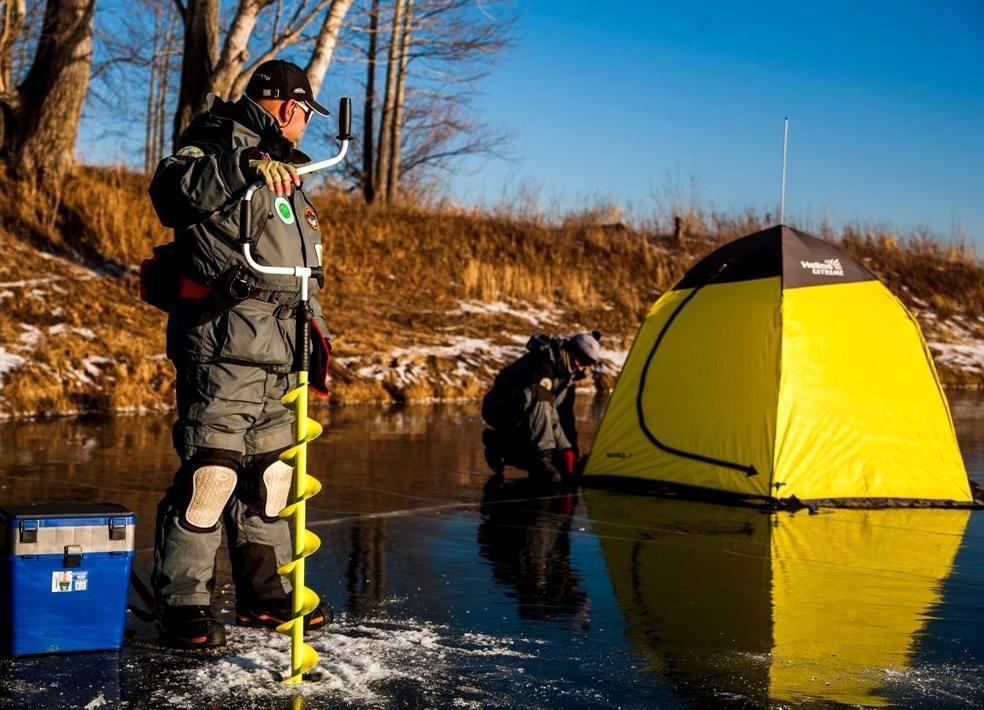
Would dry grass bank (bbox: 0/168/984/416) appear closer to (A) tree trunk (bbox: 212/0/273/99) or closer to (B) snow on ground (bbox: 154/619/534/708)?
(A) tree trunk (bbox: 212/0/273/99)

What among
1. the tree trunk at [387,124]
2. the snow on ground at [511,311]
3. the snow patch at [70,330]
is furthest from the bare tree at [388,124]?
the snow patch at [70,330]

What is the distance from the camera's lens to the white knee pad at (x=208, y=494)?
5.08 meters

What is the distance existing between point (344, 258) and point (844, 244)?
43.2ft

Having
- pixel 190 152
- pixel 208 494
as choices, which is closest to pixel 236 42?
pixel 190 152

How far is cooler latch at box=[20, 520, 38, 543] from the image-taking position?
4840 millimetres

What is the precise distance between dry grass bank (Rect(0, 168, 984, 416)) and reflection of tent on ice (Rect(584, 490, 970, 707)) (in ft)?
25.0

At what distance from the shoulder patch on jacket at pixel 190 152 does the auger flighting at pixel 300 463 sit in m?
0.42

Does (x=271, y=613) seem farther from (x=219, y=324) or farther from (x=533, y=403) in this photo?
(x=533, y=403)

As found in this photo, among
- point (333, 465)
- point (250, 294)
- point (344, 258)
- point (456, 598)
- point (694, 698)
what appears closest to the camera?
point (694, 698)

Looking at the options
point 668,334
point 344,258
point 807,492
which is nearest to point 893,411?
point 807,492

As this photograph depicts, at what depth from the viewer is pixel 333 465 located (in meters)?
10.6

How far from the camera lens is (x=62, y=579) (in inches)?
192

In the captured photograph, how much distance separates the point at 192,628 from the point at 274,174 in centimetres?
169

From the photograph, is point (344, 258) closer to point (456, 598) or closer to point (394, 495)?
point (394, 495)
